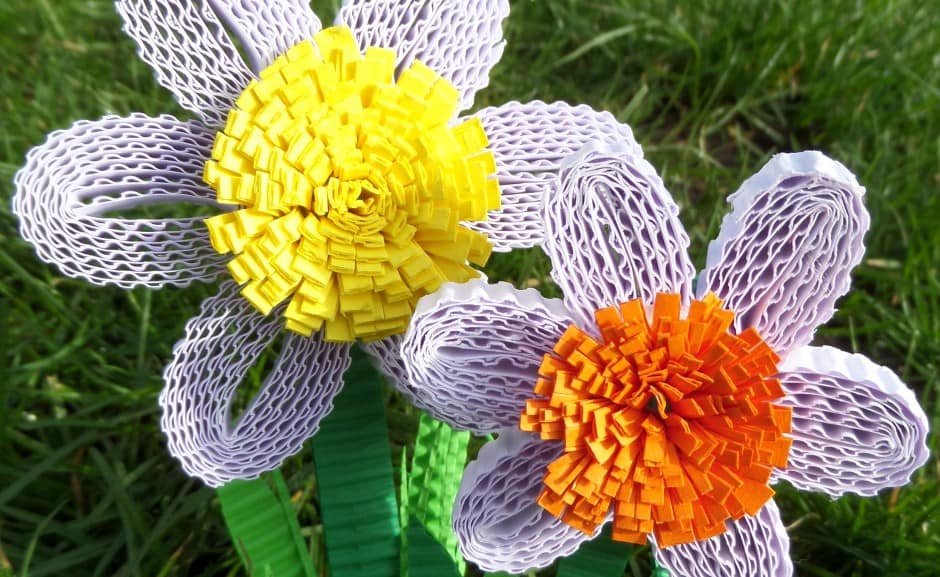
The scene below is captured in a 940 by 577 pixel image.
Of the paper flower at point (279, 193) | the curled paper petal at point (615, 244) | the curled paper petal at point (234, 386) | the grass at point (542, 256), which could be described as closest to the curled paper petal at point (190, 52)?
the paper flower at point (279, 193)

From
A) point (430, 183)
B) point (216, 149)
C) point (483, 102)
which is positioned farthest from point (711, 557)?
point (483, 102)

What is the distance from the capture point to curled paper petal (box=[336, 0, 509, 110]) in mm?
630

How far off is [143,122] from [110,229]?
2.9 inches

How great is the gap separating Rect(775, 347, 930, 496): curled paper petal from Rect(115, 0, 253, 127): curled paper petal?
401 millimetres

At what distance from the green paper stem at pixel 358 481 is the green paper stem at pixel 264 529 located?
30 millimetres

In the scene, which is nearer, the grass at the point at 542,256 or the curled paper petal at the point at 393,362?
the curled paper petal at the point at 393,362

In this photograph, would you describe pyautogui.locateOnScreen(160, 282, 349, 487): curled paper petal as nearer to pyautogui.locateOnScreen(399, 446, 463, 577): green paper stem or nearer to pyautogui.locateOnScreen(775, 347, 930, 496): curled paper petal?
pyautogui.locateOnScreen(399, 446, 463, 577): green paper stem

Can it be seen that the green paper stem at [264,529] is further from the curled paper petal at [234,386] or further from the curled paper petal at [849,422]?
the curled paper petal at [849,422]

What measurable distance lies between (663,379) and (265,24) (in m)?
0.34

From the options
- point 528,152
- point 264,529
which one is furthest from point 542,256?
point 264,529

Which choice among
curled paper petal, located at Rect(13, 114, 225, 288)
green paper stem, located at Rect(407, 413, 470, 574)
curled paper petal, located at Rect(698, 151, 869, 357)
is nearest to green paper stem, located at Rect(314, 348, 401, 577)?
green paper stem, located at Rect(407, 413, 470, 574)

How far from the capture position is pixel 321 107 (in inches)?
23.0

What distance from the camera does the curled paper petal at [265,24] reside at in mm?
598

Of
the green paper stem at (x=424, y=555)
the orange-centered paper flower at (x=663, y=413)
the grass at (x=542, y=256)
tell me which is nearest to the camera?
the orange-centered paper flower at (x=663, y=413)
